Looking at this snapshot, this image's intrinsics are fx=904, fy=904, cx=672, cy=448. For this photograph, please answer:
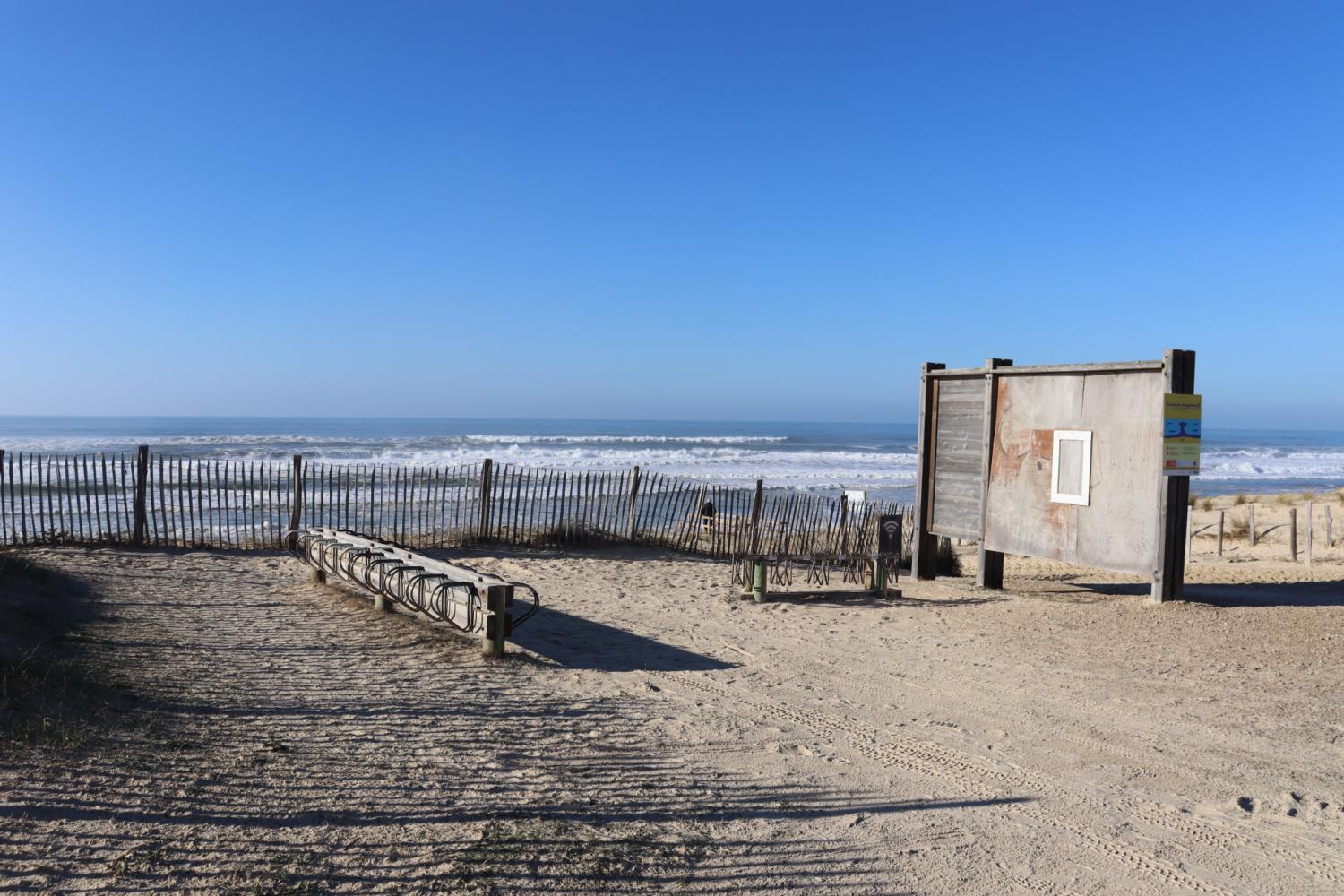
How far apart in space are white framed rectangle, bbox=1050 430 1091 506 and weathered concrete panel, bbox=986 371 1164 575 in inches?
2.9

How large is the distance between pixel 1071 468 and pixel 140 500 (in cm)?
1280

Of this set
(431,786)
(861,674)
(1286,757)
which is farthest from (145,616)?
(1286,757)

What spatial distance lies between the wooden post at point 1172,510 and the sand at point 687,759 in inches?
25.6

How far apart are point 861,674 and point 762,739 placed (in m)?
2.10

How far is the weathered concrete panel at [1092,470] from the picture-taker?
33.6 feet

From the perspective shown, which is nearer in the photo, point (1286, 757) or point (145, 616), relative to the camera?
point (1286, 757)

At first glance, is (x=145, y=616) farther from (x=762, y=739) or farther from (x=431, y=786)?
(x=762, y=739)

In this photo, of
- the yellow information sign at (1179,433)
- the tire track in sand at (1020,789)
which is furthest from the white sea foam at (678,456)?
the tire track in sand at (1020,789)

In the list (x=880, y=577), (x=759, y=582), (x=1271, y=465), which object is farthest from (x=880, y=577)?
(x=1271, y=465)

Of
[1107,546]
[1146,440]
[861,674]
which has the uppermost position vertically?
[1146,440]

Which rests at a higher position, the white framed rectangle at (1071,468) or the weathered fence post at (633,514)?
the white framed rectangle at (1071,468)

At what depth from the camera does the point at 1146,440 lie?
1017 cm

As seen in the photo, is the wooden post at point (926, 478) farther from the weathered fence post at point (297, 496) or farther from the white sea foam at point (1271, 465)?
the white sea foam at point (1271, 465)

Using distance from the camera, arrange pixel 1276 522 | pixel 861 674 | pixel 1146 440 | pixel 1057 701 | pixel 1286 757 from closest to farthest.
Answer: pixel 1286 757, pixel 1057 701, pixel 861 674, pixel 1146 440, pixel 1276 522
